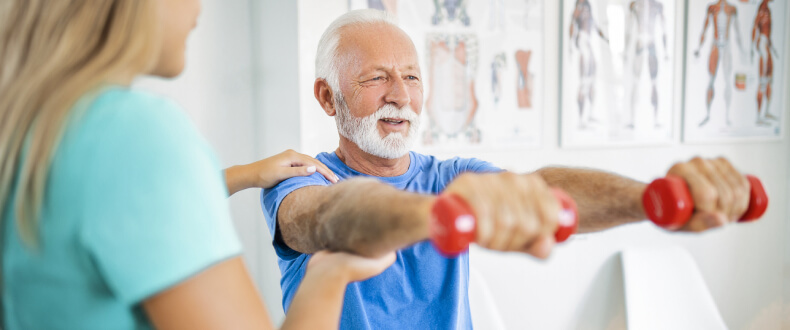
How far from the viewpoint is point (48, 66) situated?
44 cm

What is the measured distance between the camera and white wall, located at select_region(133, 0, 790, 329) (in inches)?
72.4

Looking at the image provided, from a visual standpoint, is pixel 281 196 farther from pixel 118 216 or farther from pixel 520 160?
pixel 520 160

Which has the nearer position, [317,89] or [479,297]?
[317,89]

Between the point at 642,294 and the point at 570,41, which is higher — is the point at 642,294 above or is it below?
below

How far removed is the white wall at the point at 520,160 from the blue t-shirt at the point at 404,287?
0.68 meters

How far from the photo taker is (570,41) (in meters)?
2.29

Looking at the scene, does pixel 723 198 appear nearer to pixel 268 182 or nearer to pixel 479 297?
pixel 268 182

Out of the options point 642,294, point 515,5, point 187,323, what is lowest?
point 642,294

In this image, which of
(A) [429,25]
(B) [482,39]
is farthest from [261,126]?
(B) [482,39]

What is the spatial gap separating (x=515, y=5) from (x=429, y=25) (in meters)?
0.41

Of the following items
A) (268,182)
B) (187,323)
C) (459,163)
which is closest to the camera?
(187,323)

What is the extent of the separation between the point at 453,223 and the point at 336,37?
94 centimetres

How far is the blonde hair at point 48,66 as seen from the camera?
42cm

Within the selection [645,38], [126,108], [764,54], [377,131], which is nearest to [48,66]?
[126,108]
